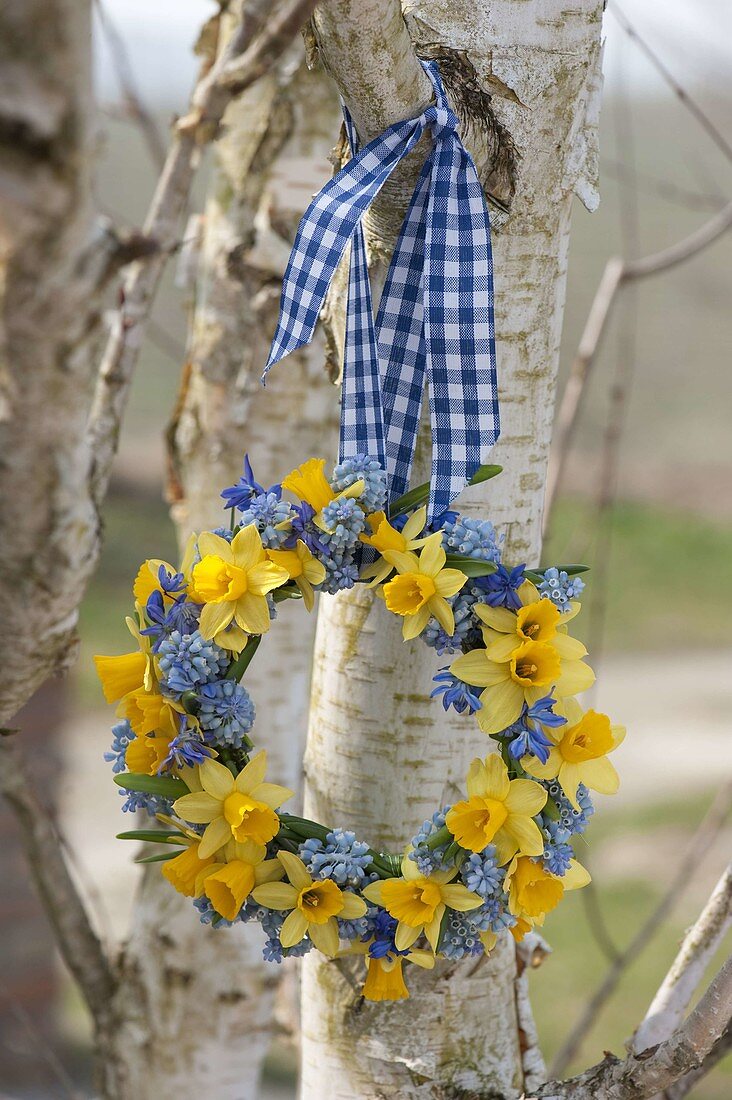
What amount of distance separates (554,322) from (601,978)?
11.6 ft

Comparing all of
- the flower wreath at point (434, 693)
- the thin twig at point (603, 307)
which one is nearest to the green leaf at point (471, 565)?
the flower wreath at point (434, 693)

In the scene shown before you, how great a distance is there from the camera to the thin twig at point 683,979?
39.6 inches

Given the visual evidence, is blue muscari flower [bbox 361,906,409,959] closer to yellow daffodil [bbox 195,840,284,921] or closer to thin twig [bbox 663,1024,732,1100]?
yellow daffodil [bbox 195,840,284,921]

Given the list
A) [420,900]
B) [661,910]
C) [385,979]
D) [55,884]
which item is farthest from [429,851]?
[661,910]

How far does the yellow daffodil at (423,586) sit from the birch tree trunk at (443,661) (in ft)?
0.39

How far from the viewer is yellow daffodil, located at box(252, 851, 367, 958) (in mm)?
849

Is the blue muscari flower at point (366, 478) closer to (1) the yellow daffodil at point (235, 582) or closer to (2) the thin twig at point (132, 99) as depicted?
(1) the yellow daffodil at point (235, 582)

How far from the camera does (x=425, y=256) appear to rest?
2.82 ft

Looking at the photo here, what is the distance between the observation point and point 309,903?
0.86 meters

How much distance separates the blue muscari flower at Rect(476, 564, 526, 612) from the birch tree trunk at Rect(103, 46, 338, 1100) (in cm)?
66

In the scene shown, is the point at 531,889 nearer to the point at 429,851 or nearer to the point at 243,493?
the point at 429,851

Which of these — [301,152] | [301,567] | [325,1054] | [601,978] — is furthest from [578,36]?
[601,978]

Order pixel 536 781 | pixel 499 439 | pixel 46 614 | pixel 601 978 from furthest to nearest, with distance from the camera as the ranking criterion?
1. pixel 601 978
2. pixel 499 439
3. pixel 536 781
4. pixel 46 614

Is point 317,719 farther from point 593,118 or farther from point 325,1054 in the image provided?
point 593,118
